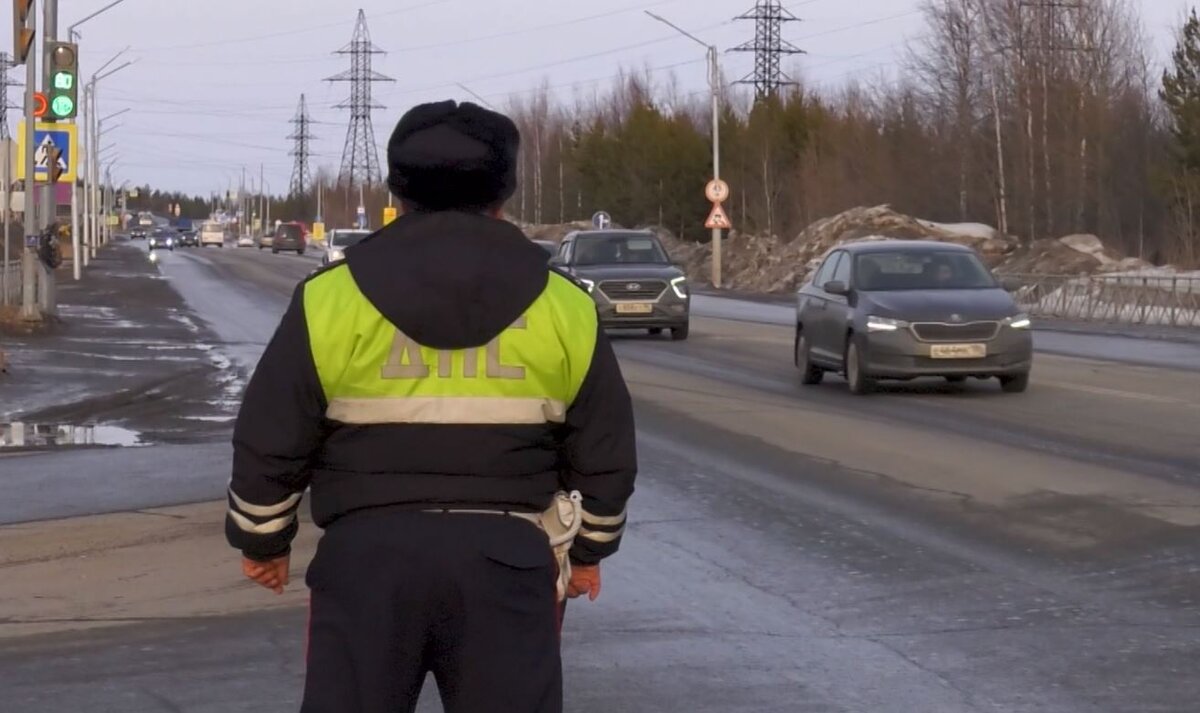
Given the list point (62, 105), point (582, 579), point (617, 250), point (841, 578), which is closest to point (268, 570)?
point (582, 579)

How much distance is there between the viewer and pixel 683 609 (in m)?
8.23

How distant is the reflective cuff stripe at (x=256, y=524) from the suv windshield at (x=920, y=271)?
15.8m

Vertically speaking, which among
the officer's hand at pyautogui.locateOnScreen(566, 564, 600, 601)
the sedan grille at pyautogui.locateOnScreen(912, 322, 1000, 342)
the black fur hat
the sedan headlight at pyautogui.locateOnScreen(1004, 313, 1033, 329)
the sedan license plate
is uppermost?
the black fur hat

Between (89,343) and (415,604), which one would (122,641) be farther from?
(89,343)

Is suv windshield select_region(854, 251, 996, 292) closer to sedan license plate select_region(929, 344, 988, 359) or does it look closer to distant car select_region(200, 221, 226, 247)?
sedan license plate select_region(929, 344, 988, 359)

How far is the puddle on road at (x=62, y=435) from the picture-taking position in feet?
48.6

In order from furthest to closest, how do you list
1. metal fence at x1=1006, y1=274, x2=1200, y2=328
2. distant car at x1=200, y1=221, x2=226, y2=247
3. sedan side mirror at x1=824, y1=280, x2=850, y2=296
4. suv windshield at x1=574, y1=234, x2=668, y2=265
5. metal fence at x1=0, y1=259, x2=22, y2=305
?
distant car at x1=200, y1=221, x2=226, y2=247, metal fence at x1=1006, y1=274, x2=1200, y2=328, metal fence at x1=0, y1=259, x2=22, y2=305, suv windshield at x1=574, y1=234, x2=668, y2=265, sedan side mirror at x1=824, y1=280, x2=850, y2=296

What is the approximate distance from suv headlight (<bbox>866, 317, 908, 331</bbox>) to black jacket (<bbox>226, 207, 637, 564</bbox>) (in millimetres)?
14779

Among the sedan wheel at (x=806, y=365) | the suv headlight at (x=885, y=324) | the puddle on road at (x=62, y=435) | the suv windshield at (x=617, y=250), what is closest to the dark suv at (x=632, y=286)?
the suv windshield at (x=617, y=250)

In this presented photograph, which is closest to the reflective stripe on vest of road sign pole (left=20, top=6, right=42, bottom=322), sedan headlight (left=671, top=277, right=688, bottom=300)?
road sign pole (left=20, top=6, right=42, bottom=322)

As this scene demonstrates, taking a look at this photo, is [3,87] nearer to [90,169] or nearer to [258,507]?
[90,169]

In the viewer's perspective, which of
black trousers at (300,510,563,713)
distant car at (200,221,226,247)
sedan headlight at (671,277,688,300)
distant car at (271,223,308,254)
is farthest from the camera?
distant car at (200,221,226,247)

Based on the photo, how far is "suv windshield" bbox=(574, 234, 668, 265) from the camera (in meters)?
29.8

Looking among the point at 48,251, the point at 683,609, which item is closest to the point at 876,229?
the point at 48,251
